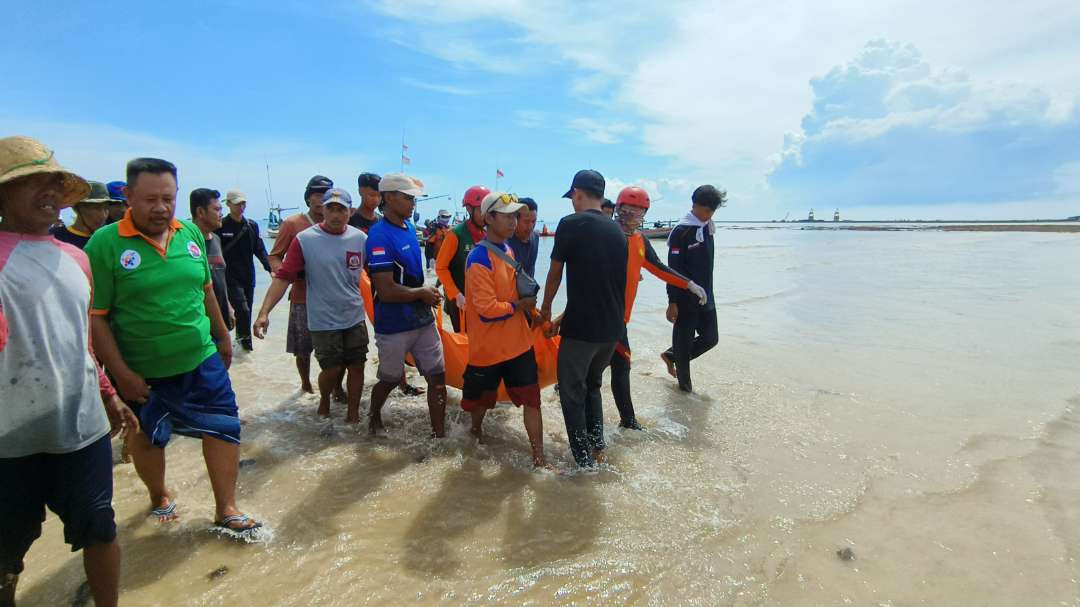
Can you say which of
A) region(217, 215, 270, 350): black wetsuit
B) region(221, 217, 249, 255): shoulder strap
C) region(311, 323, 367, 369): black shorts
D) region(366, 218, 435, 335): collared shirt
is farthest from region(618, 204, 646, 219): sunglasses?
region(221, 217, 249, 255): shoulder strap

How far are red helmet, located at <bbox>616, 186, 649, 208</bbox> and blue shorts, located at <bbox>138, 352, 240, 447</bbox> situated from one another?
317 centimetres

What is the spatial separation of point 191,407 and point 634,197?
342 cm

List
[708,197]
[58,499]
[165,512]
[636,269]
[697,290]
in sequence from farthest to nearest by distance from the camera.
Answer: [708,197]
[697,290]
[636,269]
[165,512]
[58,499]

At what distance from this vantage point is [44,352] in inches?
70.1

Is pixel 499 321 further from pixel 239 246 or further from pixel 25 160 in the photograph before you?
pixel 239 246

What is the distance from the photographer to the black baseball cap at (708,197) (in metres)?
5.02

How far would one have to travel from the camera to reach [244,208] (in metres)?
6.36

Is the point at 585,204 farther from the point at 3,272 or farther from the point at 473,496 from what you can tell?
the point at 3,272

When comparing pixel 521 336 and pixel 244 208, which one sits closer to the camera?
pixel 521 336

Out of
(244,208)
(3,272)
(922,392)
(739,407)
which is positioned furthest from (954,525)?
(244,208)

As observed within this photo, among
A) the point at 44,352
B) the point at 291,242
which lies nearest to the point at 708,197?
the point at 291,242

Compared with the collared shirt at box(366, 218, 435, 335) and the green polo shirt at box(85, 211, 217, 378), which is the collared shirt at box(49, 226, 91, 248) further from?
the collared shirt at box(366, 218, 435, 335)

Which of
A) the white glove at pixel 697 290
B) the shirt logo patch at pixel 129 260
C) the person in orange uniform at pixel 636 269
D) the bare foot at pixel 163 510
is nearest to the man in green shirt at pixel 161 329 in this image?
the shirt logo patch at pixel 129 260

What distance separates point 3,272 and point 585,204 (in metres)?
2.85
